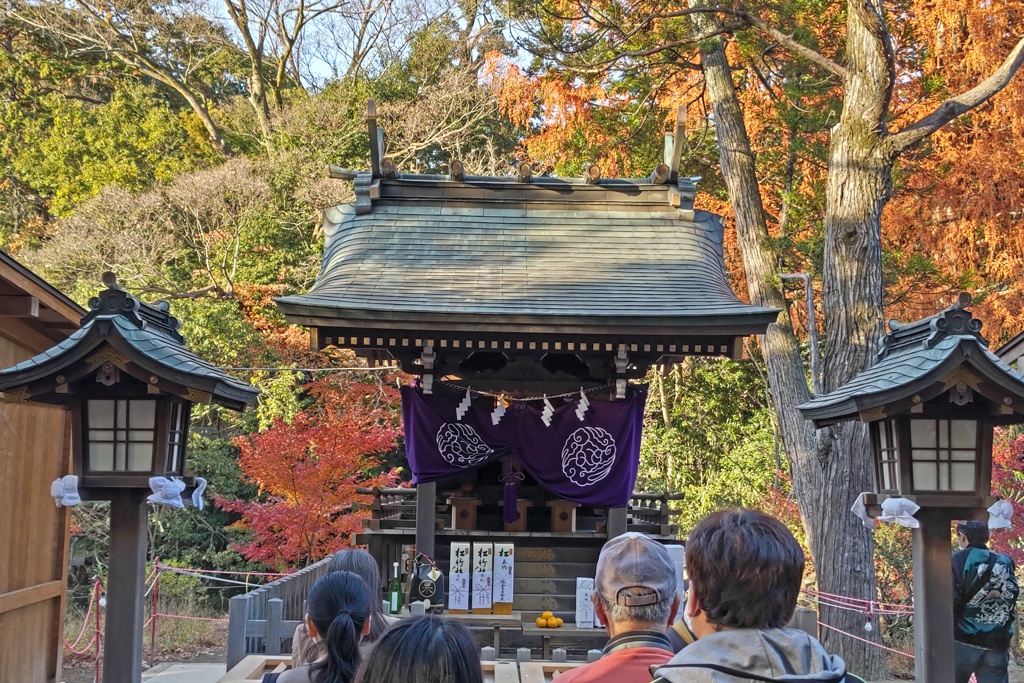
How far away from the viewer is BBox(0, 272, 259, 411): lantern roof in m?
4.56

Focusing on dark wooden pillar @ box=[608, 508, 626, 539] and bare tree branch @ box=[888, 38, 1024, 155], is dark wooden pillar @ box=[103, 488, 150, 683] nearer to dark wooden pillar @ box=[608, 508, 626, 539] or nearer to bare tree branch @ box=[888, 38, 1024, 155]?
dark wooden pillar @ box=[608, 508, 626, 539]

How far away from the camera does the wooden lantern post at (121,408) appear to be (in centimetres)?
455

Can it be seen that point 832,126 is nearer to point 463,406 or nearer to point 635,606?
point 463,406

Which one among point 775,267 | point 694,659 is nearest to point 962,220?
point 775,267

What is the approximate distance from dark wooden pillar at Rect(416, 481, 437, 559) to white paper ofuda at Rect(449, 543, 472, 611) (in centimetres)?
23

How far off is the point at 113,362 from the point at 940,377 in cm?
422

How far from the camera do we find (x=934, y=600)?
445 centimetres

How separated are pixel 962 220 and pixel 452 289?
7.85 meters

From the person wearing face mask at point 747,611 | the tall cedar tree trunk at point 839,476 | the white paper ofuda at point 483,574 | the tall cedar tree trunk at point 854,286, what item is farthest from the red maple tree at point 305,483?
the person wearing face mask at point 747,611

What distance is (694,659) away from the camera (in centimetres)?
185

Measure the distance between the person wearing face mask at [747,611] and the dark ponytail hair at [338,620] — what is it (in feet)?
3.53

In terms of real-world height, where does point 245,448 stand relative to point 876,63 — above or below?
below

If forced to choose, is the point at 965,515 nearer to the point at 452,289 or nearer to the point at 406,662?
the point at 406,662

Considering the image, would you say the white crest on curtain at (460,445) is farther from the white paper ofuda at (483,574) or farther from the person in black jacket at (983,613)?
the person in black jacket at (983,613)
